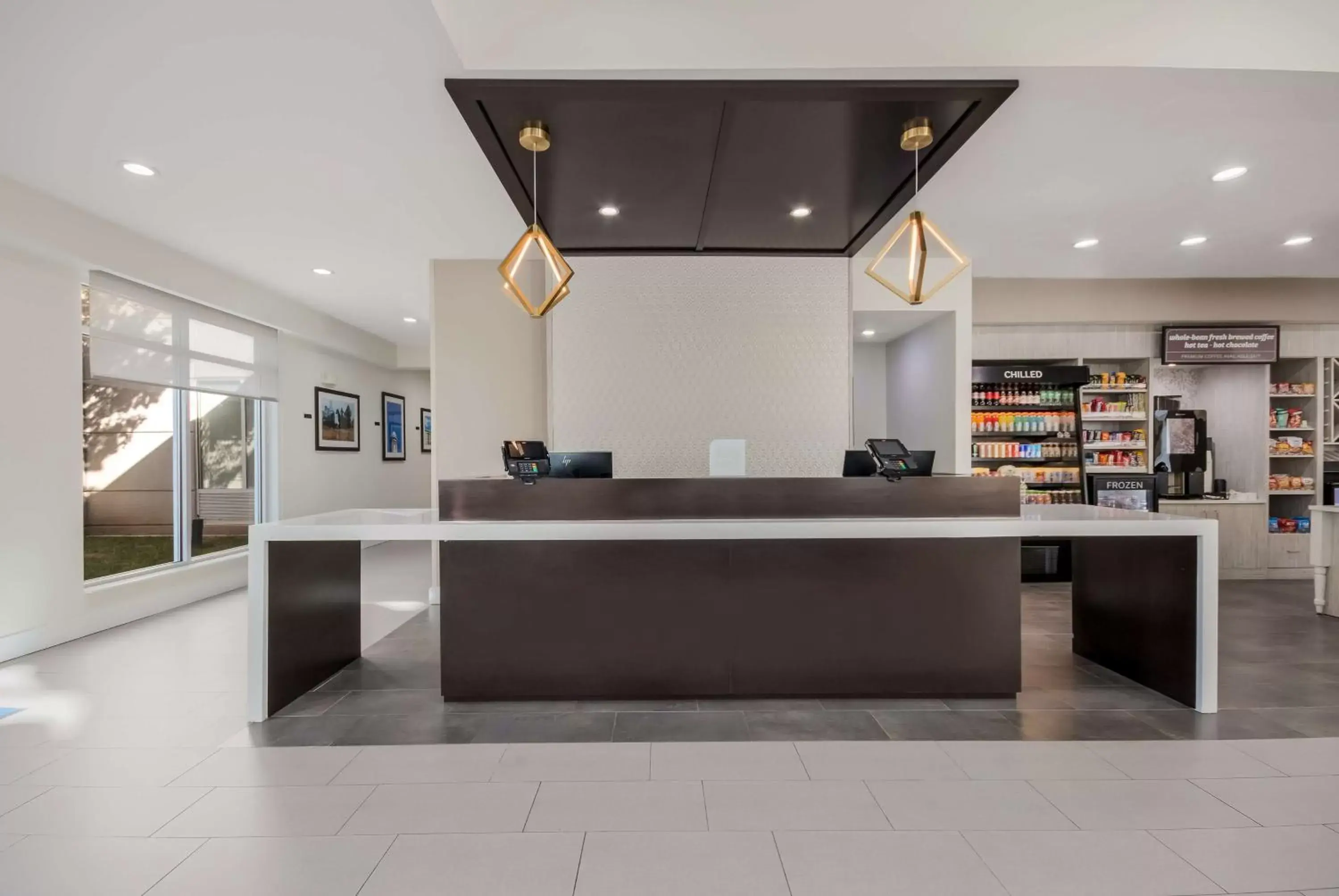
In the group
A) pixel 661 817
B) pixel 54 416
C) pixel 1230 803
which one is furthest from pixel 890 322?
pixel 54 416

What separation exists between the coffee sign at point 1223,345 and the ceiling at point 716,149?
433 cm

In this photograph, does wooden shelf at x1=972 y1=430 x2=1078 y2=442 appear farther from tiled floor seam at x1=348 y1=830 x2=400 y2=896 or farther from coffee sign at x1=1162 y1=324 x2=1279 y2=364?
tiled floor seam at x1=348 y1=830 x2=400 y2=896

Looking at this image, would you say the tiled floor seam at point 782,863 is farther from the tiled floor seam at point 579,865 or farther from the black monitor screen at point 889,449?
the black monitor screen at point 889,449

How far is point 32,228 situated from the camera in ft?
13.8

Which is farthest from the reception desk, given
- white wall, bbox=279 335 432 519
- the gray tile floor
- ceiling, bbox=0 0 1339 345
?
white wall, bbox=279 335 432 519

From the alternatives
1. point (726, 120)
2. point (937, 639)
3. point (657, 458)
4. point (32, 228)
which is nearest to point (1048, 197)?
point (726, 120)

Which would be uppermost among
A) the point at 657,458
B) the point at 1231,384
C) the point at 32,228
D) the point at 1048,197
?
the point at 1048,197

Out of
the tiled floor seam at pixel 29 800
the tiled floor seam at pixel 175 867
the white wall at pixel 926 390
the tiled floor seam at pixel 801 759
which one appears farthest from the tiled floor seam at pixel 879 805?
the white wall at pixel 926 390

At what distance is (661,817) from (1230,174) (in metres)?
5.20

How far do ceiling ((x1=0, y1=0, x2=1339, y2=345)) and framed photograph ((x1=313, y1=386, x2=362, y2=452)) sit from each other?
4.17 meters

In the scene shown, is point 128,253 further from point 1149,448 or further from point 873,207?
point 1149,448

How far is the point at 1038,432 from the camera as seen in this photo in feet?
22.1

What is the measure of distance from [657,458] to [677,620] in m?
2.57

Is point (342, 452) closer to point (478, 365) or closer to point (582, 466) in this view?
point (478, 365)
